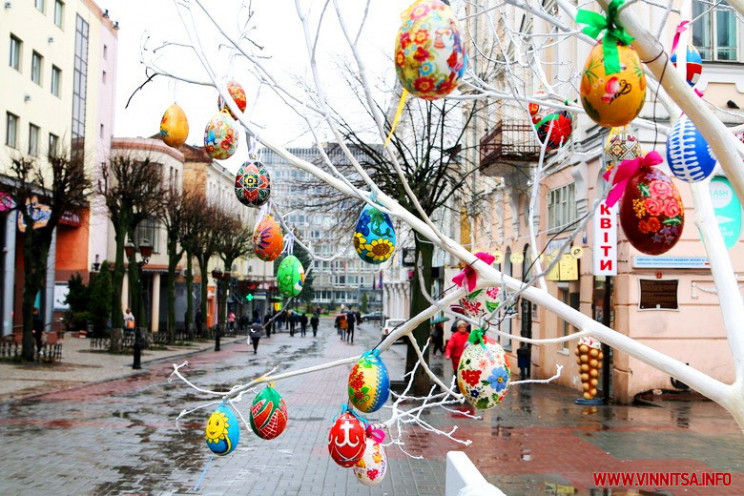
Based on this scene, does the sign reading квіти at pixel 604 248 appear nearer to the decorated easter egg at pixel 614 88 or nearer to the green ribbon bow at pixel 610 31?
the green ribbon bow at pixel 610 31

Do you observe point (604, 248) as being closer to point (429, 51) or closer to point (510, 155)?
point (510, 155)

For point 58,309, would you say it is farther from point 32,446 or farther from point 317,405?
point 32,446

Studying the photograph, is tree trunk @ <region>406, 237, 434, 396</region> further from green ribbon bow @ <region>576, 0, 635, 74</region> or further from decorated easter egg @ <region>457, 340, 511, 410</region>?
green ribbon bow @ <region>576, 0, 635, 74</region>


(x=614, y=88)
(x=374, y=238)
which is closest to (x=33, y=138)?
→ (x=374, y=238)

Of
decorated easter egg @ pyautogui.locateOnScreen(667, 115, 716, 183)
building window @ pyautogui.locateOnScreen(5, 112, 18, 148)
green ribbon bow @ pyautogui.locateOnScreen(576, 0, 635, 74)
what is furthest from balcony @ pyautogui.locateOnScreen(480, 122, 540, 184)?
building window @ pyautogui.locateOnScreen(5, 112, 18, 148)

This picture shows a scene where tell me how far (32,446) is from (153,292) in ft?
125

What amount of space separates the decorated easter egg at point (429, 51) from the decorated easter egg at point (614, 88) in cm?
53

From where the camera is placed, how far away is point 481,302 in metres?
4.71

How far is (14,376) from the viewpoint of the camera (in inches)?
736

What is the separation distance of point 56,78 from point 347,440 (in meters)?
34.2

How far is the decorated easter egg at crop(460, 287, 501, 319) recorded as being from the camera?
4.62m

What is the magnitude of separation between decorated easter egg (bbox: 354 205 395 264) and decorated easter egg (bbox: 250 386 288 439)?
39.9 inches

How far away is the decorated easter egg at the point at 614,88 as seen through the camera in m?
2.85

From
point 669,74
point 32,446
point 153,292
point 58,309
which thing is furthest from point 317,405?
point 153,292
